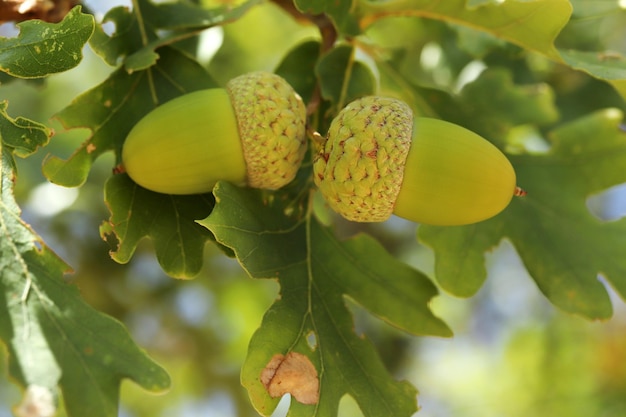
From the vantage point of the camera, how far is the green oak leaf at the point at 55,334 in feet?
3.19

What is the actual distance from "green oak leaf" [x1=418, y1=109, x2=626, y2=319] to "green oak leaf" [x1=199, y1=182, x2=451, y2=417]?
0.47ft

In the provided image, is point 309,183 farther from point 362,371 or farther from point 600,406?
point 600,406

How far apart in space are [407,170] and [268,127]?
0.79 feet

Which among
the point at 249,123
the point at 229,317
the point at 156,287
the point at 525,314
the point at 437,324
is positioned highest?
the point at 249,123

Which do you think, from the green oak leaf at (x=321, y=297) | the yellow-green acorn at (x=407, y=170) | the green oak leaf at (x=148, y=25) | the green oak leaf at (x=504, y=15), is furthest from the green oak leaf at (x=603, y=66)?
the green oak leaf at (x=148, y=25)

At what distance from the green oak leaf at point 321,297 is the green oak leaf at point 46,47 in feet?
1.06

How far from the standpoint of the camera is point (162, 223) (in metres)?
1.28

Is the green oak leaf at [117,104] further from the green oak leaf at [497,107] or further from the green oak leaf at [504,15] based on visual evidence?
the green oak leaf at [497,107]

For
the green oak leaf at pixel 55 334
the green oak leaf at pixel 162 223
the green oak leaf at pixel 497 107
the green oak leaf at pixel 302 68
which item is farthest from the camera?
the green oak leaf at pixel 497 107

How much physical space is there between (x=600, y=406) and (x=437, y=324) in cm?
200

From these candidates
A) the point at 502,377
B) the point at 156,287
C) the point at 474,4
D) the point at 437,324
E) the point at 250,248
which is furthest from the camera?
the point at 502,377

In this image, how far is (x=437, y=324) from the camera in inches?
53.7

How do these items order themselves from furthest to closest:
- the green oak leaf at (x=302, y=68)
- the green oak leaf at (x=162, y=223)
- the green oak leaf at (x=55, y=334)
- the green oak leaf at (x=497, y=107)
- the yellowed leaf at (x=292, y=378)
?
the green oak leaf at (x=497, y=107), the green oak leaf at (x=302, y=68), the green oak leaf at (x=162, y=223), the yellowed leaf at (x=292, y=378), the green oak leaf at (x=55, y=334)

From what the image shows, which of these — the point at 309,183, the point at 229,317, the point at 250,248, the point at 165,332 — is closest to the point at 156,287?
the point at 165,332
